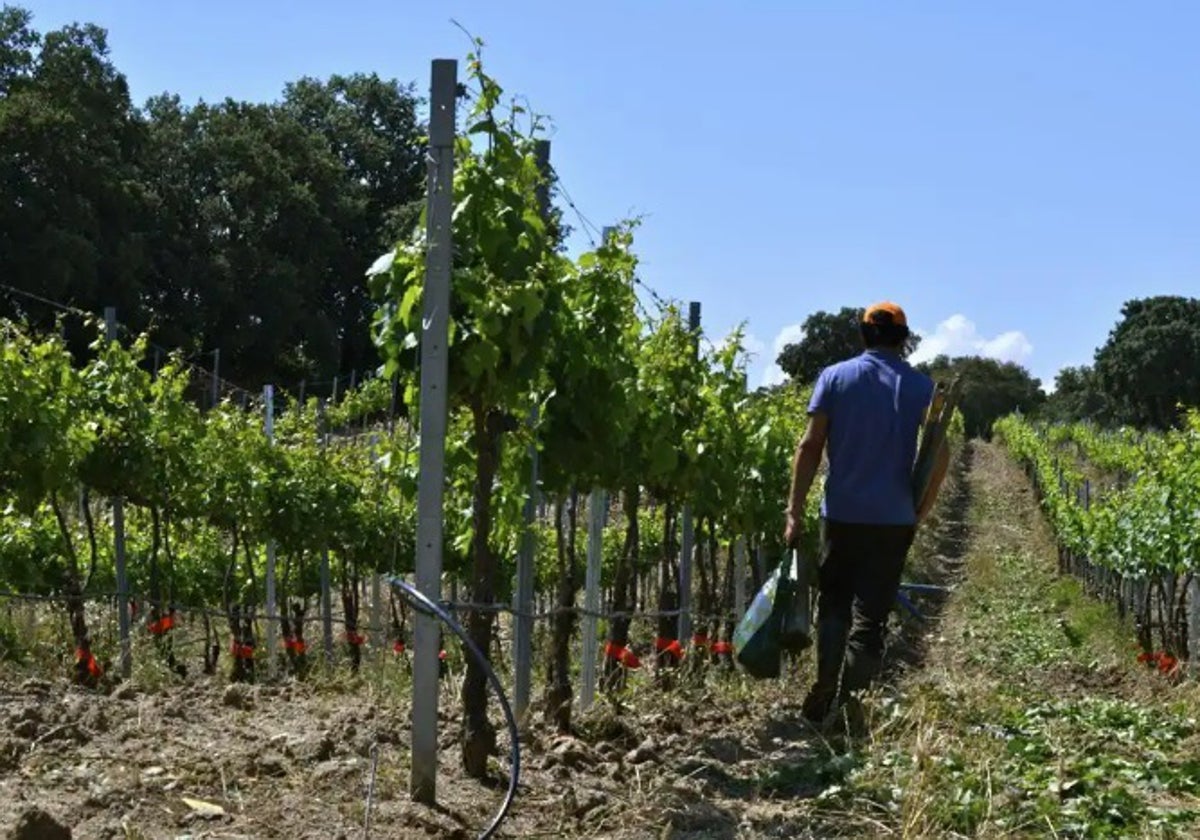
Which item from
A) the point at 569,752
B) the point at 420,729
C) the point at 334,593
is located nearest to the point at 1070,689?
the point at 569,752

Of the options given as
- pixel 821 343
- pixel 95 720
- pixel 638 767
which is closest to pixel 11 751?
pixel 95 720

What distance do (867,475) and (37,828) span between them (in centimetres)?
358

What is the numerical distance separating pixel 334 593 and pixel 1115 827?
58.1 ft

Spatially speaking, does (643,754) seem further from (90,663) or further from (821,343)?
(821,343)

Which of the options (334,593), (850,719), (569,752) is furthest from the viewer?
(334,593)

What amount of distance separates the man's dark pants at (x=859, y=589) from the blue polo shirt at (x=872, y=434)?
7cm

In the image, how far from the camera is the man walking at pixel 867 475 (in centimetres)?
636

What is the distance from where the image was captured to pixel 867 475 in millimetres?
6355

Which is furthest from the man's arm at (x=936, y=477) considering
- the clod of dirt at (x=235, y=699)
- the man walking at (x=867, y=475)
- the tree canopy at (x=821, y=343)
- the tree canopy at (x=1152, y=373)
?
the tree canopy at (x=1152, y=373)

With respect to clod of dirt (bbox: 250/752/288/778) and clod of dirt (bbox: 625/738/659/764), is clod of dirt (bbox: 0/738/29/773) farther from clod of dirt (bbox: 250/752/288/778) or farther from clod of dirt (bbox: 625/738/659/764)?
clod of dirt (bbox: 625/738/659/764)

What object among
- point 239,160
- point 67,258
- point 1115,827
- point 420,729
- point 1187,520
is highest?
point 239,160

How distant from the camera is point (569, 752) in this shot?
18.7 feet

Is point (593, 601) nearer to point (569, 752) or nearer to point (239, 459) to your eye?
point (569, 752)

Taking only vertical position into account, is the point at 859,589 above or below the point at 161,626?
above
